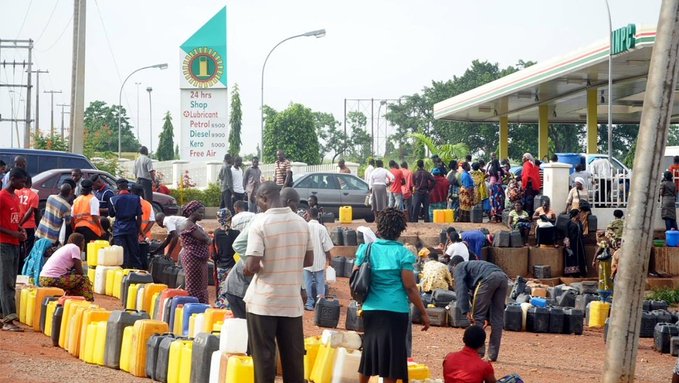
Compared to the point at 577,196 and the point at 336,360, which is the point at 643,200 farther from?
the point at 577,196

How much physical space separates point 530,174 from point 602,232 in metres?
2.34

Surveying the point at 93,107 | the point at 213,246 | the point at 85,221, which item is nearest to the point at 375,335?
the point at 213,246

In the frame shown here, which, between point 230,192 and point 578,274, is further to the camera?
point 230,192

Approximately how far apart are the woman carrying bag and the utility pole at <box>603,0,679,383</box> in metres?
1.65

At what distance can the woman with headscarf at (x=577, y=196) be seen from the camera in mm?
26428

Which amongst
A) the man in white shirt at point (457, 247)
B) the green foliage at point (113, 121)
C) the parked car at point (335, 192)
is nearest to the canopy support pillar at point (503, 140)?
the parked car at point (335, 192)

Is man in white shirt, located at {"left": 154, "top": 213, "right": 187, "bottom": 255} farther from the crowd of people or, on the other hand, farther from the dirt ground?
the crowd of people

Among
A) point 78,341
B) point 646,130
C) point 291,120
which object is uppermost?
point 291,120

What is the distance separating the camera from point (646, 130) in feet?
32.3

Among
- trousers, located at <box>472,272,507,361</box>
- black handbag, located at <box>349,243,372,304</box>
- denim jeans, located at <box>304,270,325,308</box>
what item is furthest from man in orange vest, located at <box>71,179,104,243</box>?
black handbag, located at <box>349,243,372,304</box>

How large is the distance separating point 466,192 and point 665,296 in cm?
554

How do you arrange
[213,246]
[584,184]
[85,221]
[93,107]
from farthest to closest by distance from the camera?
[93,107] → [584,184] → [85,221] → [213,246]

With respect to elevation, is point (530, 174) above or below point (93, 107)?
below

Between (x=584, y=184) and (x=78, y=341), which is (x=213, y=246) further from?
(x=584, y=184)
